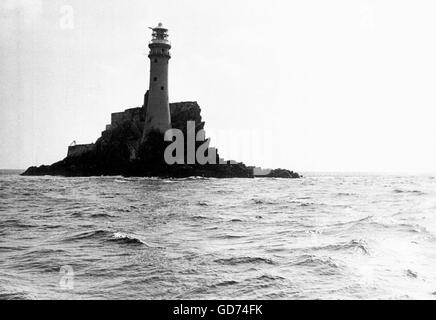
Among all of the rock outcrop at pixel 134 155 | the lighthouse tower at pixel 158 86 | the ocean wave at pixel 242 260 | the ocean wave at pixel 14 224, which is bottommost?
the ocean wave at pixel 14 224

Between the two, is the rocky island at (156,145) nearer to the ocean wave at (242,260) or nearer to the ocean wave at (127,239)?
the ocean wave at (127,239)

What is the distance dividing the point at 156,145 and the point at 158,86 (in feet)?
29.5

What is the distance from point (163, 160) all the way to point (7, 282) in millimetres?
53598

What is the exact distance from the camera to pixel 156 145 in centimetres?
6128

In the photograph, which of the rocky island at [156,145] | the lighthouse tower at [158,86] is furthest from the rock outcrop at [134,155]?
the lighthouse tower at [158,86]

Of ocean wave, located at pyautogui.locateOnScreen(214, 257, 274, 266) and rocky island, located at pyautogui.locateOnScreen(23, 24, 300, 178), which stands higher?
rocky island, located at pyautogui.locateOnScreen(23, 24, 300, 178)

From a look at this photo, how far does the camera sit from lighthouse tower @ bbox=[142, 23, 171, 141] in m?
61.8

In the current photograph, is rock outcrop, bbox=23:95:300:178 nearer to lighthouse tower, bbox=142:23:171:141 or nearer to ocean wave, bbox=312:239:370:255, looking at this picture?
lighthouse tower, bbox=142:23:171:141

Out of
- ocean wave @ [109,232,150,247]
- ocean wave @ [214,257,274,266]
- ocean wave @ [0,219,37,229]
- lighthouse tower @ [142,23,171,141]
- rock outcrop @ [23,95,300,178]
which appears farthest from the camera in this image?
lighthouse tower @ [142,23,171,141]

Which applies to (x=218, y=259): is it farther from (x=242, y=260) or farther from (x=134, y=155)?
(x=134, y=155)

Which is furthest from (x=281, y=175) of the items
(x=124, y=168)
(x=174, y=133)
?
(x=124, y=168)

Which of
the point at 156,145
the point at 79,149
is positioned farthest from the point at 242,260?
the point at 79,149

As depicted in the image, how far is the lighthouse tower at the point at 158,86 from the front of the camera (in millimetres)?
61812

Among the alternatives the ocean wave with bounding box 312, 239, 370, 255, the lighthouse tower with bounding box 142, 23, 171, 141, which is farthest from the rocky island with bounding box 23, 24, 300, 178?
the ocean wave with bounding box 312, 239, 370, 255
